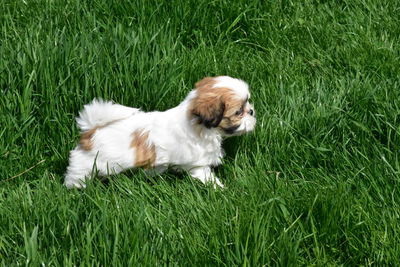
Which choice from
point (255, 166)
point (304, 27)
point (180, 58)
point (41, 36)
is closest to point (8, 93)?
point (41, 36)

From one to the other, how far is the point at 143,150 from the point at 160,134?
0.13 meters

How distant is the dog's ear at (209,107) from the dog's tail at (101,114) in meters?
0.39

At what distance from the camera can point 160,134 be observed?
3.61 metres

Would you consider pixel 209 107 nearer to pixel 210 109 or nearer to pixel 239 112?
pixel 210 109

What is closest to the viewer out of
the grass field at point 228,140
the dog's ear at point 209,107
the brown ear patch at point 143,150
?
the grass field at point 228,140

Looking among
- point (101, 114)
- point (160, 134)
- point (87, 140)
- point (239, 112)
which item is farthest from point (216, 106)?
point (87, 140)

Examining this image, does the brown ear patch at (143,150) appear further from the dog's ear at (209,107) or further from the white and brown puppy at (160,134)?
the dog's ear at (209,107)

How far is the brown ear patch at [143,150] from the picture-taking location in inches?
141

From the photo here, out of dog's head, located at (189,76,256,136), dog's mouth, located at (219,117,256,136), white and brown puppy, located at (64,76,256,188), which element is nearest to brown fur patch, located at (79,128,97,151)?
white and brown puppy, located at (64,76,256,188)

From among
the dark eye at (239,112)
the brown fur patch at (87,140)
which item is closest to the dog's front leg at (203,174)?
the dark eye at (239,112)

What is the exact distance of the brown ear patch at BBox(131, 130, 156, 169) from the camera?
3584 millimetres

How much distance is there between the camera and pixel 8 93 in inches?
150

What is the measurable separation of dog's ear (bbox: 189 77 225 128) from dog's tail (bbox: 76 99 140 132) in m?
0.39

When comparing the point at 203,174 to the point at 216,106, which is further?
the point at 203,174
